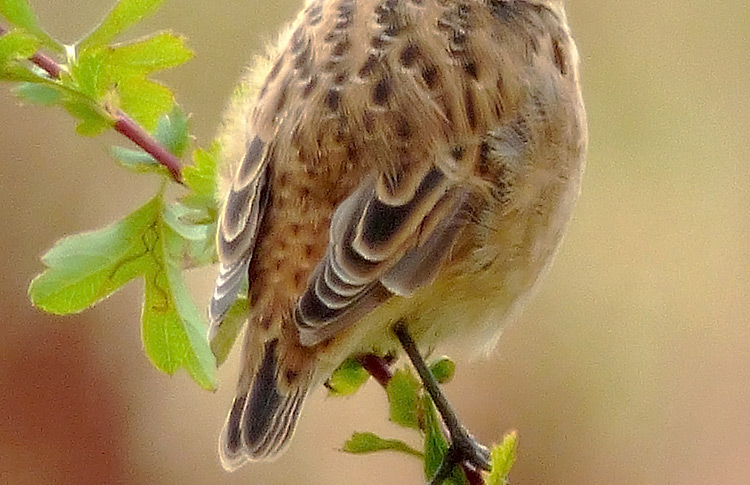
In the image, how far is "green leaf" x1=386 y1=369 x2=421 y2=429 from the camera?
766 millimetres

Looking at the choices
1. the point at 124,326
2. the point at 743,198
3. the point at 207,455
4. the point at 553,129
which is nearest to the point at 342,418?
the point at 207,455

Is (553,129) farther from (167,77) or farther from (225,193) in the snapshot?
(167,77)

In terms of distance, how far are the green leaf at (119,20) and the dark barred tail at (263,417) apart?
0.29 metres

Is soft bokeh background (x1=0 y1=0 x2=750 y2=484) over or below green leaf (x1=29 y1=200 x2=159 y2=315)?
below

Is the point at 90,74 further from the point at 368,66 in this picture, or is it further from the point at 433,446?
the point at 433,446

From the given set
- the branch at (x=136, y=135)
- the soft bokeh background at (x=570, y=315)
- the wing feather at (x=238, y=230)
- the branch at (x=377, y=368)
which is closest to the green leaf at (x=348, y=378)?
the branch at (x=377, y=368)

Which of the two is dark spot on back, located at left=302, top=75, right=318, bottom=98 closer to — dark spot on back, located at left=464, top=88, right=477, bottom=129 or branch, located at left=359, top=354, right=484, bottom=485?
dark spot on back, located at left=464, top=88, right=477, bottom=129

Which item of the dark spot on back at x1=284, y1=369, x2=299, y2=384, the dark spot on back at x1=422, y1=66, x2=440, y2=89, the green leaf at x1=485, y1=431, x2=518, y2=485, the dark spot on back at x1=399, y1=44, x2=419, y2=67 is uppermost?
the dark spot on back at x1=399, y1=44, x2=419, y2=67

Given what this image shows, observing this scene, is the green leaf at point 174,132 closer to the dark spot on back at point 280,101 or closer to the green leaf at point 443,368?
the dark spot on back at point 280,101

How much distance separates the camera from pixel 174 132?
885 millimetres

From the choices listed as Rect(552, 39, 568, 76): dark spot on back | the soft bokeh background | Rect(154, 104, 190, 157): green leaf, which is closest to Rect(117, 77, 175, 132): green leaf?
Rect(154, 104, 190, 157): green leaf

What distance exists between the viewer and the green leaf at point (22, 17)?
794 millimetres

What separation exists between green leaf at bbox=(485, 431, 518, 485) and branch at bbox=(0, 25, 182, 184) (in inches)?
14.6

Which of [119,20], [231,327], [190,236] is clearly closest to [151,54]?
[119,20]
